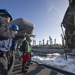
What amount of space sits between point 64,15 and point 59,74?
14.6 metres

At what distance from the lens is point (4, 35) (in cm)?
284

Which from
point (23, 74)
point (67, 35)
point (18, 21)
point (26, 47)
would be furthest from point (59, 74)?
point (67, 35)

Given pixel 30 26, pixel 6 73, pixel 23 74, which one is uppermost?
pixel 30 26

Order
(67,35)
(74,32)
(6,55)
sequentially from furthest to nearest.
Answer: (67,35), (74,32), (6,55)

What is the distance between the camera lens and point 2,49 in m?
2.96

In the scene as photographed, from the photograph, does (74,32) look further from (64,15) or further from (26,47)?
(26,47)

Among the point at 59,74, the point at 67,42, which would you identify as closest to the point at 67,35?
the point at 67,42

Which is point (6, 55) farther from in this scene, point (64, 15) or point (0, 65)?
point (64, 15)

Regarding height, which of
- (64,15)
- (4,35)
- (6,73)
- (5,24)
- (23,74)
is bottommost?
(23,74)

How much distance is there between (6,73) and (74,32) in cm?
1517

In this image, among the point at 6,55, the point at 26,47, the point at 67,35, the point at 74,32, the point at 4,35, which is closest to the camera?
the point at 4,35

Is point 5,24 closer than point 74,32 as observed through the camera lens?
Yes

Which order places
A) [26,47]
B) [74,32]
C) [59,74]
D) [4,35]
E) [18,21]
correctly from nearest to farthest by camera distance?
1. [4,35]
2. [59,74]
3. [26,47]
4. [18,21]
5. [74,32]

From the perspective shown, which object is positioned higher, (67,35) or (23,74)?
(67,35)
